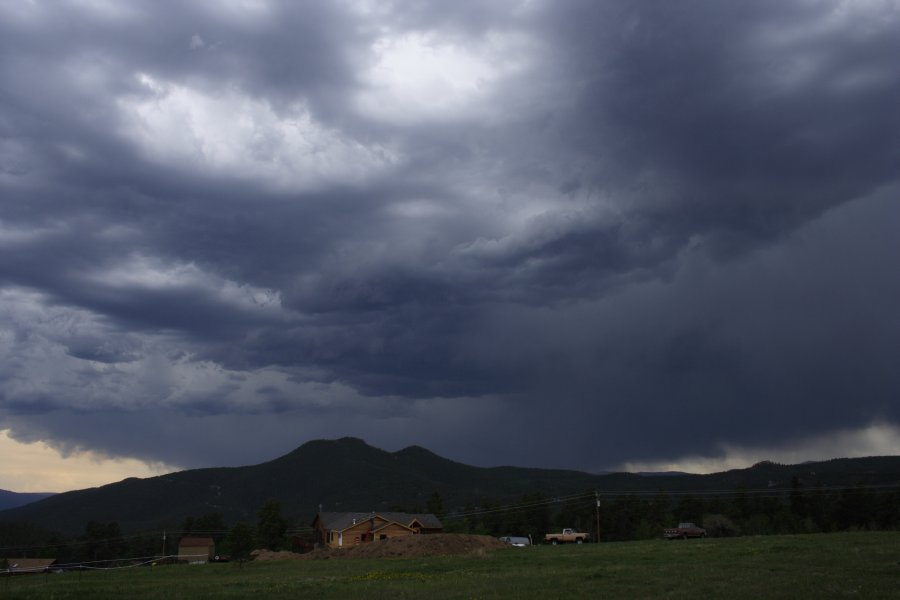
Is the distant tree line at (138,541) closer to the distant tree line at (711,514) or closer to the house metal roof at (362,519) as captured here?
the house metal roof at (362,519)

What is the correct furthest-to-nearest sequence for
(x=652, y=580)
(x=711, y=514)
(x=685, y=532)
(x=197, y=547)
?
(x=197, y=547), (x=711, y=514), (x=685, y=532), (x=652, y=580)

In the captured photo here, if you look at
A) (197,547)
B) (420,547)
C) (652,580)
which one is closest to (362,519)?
(197,547)

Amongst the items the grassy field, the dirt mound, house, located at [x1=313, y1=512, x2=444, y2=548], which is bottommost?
house, located at [x1=313, y1=512, x2=444, y2=548]

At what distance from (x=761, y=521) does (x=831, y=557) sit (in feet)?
271

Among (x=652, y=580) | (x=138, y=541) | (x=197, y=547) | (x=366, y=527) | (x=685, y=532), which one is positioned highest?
(x=652, y=580)

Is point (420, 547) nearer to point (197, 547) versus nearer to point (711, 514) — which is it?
point (711, 514)

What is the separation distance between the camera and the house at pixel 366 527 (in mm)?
126938

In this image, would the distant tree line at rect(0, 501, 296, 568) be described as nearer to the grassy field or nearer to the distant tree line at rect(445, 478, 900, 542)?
the distant tree line at rect(445, 478, 900, 542)

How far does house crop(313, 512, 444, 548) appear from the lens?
126938 millimetres

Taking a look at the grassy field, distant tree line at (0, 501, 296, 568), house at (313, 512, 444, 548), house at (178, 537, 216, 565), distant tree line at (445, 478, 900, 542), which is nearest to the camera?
the grassy field

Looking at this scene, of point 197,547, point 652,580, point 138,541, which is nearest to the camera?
point 652,580

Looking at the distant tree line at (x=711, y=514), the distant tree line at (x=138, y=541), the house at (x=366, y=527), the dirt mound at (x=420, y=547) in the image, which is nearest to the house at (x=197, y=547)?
the distant tree line at (x=138, y=541)

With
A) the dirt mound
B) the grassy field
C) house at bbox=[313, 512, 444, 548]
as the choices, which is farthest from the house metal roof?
the grassy field

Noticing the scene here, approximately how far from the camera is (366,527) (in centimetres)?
12812
